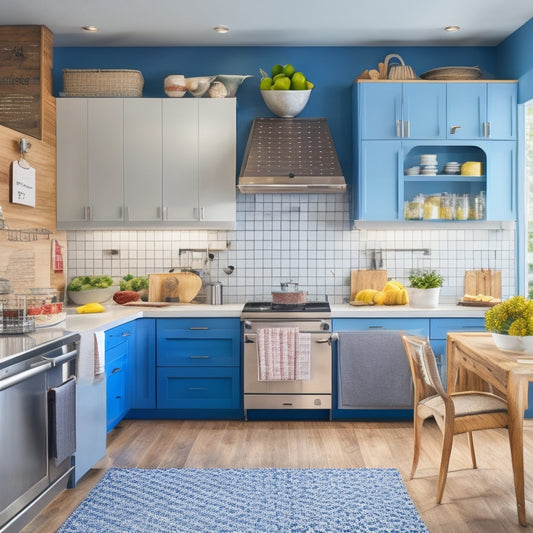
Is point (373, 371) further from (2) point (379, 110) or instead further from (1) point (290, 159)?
A: (2) point (379, 110)

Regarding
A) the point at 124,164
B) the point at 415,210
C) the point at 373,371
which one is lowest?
the point at 373,371

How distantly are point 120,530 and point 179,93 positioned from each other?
10.5ft

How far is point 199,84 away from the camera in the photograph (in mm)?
4734

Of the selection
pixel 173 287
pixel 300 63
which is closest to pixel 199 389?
pixel 173 287

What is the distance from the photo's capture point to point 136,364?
14.5 ft

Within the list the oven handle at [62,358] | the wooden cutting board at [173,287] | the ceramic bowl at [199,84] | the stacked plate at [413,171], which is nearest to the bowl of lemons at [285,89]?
the ceramic bowl at [199,84]

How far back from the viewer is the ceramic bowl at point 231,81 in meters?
4.71

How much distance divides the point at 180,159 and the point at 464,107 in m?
2.19

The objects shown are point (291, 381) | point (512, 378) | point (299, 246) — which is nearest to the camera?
point (512, 378)

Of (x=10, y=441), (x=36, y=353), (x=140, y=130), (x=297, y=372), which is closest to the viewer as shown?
(x=10, y=441)

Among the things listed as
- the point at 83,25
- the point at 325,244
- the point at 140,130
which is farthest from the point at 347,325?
the point at 83,25

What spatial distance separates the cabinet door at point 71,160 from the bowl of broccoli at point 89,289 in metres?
0.47

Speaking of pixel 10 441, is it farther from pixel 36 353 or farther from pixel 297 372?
pixel 297 372

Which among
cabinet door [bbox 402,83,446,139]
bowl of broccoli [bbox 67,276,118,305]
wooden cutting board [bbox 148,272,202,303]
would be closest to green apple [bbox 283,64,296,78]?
cabinet door [bbox 402,83,446,139]
